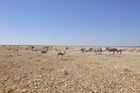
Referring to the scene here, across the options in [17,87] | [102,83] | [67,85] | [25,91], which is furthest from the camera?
[102,83]

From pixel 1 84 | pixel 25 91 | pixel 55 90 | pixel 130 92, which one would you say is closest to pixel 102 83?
pixel 130 92

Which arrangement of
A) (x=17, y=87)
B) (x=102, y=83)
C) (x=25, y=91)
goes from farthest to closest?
1. (x=102, y=83)
2. (x=17, y=87)
3. (x=25, y=91)

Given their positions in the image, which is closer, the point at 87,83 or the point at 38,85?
the point at 38,85

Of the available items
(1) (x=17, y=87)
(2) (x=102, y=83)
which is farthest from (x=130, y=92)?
(1) (x=17, y=87)

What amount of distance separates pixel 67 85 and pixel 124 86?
3.53m

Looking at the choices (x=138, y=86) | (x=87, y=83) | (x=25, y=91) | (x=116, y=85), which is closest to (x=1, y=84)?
(x=25, y=91)

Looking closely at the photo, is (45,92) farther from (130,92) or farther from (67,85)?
(130,92)

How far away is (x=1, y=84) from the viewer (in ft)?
30.5

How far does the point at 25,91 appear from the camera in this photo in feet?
26.6

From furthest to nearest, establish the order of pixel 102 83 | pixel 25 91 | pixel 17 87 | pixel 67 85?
pixel 102 83
pixel 67 85
pixel 17 87
pixel 25 91

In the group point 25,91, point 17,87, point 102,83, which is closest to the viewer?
point 25,91

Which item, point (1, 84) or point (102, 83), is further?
point (102, 83)

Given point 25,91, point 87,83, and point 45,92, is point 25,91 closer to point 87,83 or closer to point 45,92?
point 45,92

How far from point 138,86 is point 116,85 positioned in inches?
52.4
